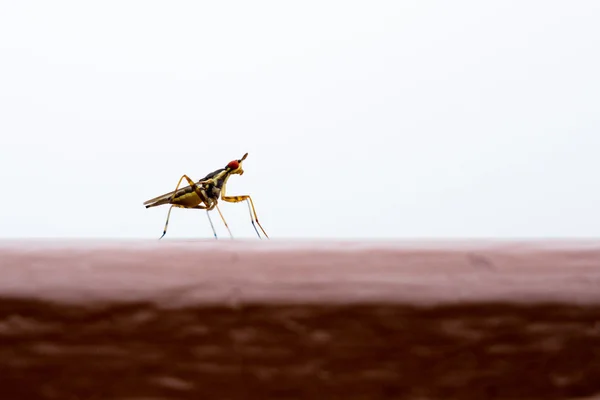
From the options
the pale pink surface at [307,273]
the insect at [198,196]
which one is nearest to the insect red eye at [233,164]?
the insect at [198,196]

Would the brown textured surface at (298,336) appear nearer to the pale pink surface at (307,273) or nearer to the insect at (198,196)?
the pale pink surface at (307,273)

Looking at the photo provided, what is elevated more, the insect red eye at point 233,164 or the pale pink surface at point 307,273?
the insect red eye at point 233,164

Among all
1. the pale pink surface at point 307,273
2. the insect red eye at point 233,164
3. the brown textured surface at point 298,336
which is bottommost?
the brown textured surface at point 298,336

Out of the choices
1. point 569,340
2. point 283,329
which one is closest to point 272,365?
point 283,329

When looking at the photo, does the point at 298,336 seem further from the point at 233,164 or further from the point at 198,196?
the point at 233,164

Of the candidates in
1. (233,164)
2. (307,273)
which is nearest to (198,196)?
(233,164)

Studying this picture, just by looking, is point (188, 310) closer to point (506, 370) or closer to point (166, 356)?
point (166, 356)
